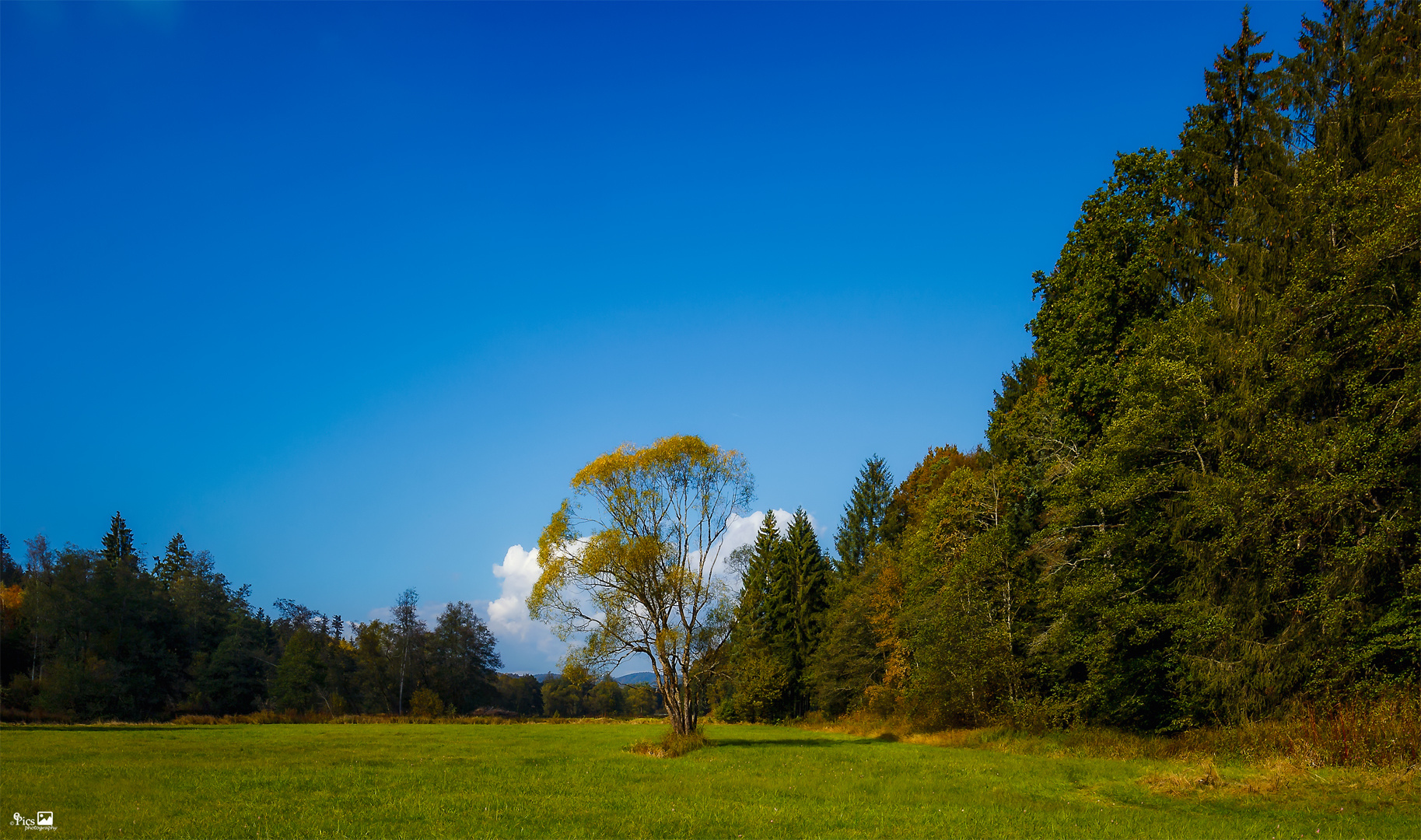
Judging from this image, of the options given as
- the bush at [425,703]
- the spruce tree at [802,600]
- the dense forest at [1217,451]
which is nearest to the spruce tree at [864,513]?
the spruce tree at [802,600]

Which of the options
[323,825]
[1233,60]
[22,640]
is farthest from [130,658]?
[1233,60]

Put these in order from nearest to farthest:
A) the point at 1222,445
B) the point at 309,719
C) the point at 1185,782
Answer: the point at 1185,782 → the point at 1222,445 → the point at 309,719

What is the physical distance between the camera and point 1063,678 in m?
30.9

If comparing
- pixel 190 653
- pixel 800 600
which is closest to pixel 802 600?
pixel 800 600

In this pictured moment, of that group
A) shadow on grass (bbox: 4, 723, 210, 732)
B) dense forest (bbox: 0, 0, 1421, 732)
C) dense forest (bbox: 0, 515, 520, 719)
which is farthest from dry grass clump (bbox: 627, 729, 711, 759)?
dense forest (bbox: 0, 515, 520, 719)

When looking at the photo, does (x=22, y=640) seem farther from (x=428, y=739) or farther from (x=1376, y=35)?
(x=1376, y=35)

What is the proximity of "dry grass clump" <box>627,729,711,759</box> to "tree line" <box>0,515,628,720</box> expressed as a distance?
22817 millimetres

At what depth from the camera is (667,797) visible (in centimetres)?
1667

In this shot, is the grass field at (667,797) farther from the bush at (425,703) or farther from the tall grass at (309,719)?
the bush at (425,703)

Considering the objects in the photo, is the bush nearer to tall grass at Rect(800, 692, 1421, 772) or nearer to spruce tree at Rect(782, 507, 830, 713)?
spruce tree at Rect(782, 507, 830, 713)

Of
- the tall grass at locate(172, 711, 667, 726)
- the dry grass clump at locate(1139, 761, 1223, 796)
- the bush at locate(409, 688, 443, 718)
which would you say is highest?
the dry grass clump at locate(1139, 761, 1223, 796)

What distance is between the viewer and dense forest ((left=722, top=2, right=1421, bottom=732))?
19.8 metres

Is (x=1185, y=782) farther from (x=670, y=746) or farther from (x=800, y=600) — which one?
(x=800, y=600)

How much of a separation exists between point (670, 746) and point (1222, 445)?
73.3 ft
